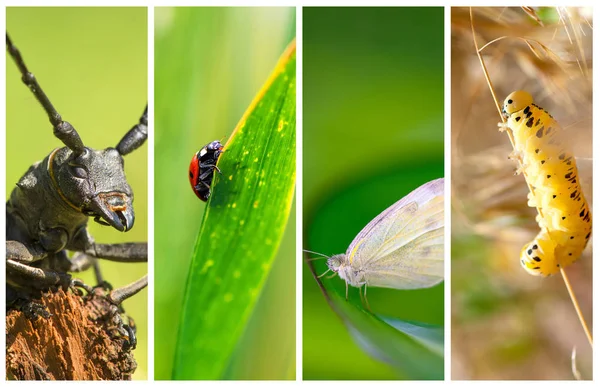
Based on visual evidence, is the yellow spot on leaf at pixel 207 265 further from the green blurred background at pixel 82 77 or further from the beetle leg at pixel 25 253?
the beetle leg at pixel 25 253

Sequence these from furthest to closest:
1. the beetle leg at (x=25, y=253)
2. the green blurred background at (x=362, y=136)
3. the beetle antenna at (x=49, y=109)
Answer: the green blurred background at (x=362, y=136) < the beetle leg at (x=25, y=253) < the beetle antenna at (x=49, y=109)

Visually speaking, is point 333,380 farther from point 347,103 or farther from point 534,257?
point 347,103

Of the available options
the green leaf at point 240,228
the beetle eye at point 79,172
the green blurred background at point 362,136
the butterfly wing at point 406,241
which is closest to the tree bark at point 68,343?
the green leaf at point 240,228

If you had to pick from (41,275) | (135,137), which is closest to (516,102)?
(135,137)

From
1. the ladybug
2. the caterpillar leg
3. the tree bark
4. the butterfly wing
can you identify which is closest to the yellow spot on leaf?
the ladybug

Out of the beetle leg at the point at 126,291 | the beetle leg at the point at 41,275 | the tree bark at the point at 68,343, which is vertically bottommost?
the tree bark at the point at 68,343

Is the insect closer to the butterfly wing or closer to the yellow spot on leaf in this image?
the butterfly wing

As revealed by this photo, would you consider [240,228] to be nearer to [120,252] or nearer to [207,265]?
[207,265]
